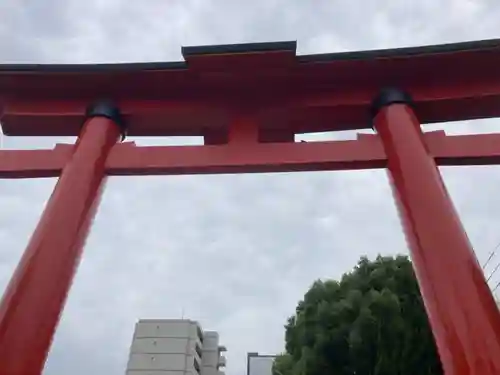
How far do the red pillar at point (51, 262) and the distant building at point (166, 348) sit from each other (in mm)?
30485

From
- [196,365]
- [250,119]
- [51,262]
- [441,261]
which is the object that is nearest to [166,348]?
[196,365]

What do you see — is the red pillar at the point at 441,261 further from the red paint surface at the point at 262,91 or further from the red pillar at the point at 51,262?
the red pillar at the point at 51,262

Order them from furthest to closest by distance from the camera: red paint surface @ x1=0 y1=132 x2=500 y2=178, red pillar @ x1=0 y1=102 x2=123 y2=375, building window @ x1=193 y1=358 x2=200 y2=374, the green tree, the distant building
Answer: building window @ x1=193 y1=358 x2=200 y2=374 → the distant building → the green tree → red paint surface @ x1=0 y1=132 x2=500 y2=178 → red pillar @ x1=0 y1=102 x2=123 y2=375

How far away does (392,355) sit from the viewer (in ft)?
30.8

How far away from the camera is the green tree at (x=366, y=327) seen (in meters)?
9.37

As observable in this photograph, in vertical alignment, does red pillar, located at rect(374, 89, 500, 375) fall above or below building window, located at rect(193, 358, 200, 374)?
below

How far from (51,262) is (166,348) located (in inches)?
1258

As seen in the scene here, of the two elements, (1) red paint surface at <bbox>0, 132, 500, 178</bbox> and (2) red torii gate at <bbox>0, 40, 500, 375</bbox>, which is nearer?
(2) red torii gate at <bbox>0, 40, 500, 375</bbox>

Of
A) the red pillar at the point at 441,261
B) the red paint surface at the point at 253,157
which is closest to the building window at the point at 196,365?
the red paint surface at the point at 253,157

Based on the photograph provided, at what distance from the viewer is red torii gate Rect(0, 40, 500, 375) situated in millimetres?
3846

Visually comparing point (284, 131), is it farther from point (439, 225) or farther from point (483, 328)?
point (483, 328)

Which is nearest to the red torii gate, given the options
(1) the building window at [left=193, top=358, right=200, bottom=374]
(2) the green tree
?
(2) the green tree

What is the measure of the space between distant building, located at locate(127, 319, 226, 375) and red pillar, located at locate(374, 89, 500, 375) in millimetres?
31100

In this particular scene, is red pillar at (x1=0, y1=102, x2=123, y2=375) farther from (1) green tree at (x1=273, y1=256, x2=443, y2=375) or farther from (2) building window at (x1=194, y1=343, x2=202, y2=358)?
(2) building window at (x1=194, y1=343, x2=202, y2=358)
